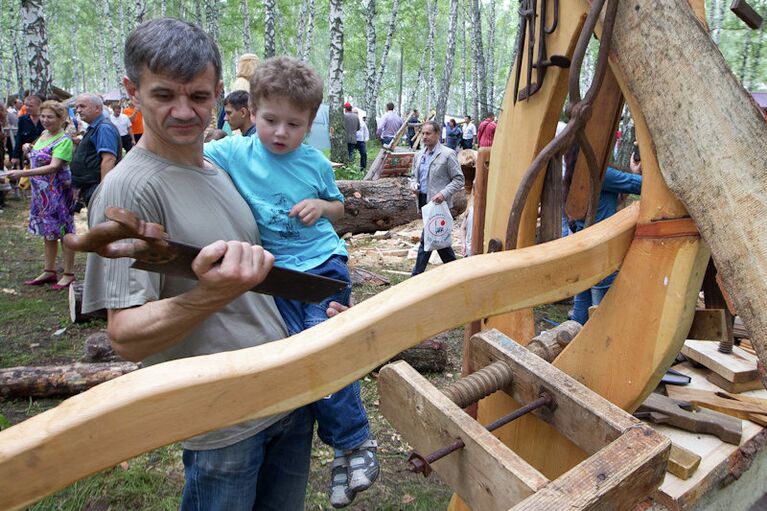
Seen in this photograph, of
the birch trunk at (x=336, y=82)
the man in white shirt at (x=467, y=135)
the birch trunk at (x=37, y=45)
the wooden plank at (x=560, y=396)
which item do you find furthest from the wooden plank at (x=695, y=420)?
the man in white shirt at (x=467, y=135)

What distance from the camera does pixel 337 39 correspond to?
12570 millimetres

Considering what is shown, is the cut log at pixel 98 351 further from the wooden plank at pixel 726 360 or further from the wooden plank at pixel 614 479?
the wooden plank at pixel 726 360

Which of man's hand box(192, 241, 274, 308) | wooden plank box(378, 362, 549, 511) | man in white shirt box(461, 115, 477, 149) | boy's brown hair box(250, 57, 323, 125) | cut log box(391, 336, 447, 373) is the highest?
boy's brown hair box(250, 57, 323, 125)

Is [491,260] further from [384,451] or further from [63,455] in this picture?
[384,451]

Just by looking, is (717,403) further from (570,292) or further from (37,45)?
(37,45)

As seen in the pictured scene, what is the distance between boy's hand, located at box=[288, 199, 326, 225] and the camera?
169 cm

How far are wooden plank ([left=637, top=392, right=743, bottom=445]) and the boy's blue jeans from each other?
1200 mm

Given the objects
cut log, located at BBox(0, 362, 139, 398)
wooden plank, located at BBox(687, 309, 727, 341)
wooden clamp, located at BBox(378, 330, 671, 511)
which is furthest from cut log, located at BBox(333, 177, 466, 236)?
wooden plank, located at BBox(687, 309, 727, 341)

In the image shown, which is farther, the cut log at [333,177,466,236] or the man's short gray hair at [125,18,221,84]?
the cut log at [333,177,466,236]

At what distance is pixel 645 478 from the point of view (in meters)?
1.02

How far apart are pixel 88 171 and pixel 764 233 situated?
5611 millimetres

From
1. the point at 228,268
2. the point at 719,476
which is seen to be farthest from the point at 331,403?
the point at 719,476

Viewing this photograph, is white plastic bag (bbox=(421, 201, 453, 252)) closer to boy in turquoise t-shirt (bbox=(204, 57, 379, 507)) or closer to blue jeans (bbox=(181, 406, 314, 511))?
boy in turquoise t-shirt (bbox=(204, 57, 379, 507))

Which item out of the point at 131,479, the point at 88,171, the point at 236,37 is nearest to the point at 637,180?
the point at 131,479
